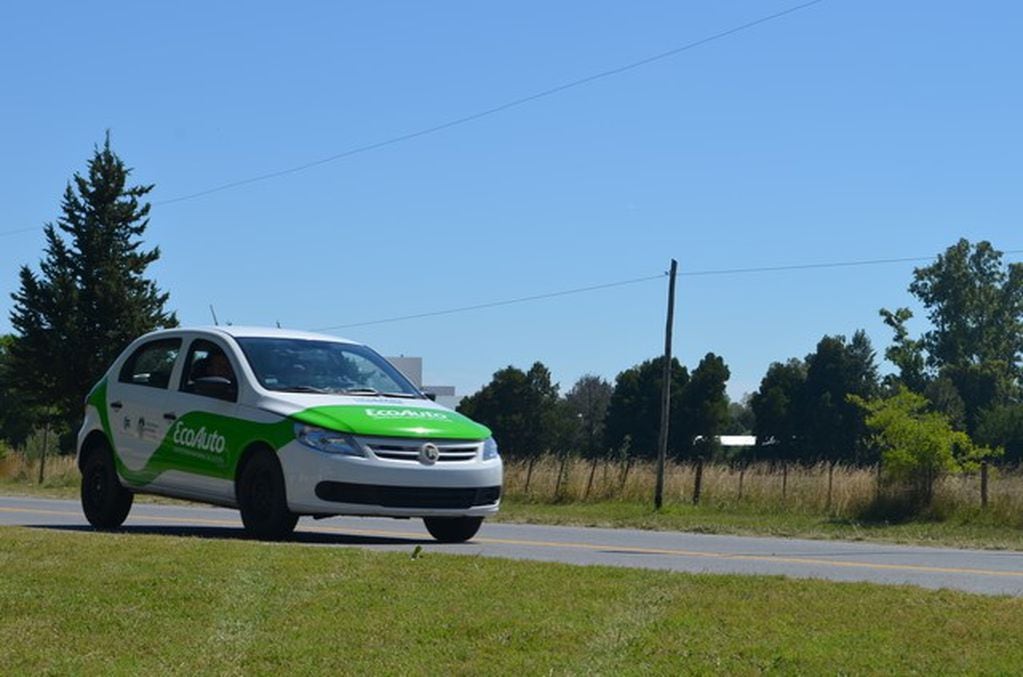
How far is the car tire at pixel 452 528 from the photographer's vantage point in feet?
48.6

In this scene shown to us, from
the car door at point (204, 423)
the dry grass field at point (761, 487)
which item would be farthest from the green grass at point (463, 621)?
the dry grass field at point (761, 487)

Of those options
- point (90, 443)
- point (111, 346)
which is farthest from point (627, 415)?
point (90, 443)

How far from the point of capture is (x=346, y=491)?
1339 centimetres

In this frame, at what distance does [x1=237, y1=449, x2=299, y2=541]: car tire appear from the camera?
1348 cm

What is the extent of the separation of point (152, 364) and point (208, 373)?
896 mm

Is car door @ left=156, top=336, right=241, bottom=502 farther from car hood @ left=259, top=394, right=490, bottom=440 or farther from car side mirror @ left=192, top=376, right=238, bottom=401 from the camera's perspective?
car hood @ left=259, top=394, right=490, bottom=440

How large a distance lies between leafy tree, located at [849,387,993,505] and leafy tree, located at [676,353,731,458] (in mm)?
59968

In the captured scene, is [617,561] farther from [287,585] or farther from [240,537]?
[287,585]

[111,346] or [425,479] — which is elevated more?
[111,346]

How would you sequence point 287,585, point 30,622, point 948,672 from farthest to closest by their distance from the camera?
point 287,585, point 30,622, point 948,672

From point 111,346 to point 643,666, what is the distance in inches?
1994

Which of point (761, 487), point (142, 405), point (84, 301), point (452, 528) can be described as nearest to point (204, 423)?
point (142, 405)

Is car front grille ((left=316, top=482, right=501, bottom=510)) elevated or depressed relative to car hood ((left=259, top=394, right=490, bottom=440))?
depressed

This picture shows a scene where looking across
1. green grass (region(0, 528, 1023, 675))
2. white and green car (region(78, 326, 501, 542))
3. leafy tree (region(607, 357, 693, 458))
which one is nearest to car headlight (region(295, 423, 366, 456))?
white and green car (region(78, 326, 501, 542))
